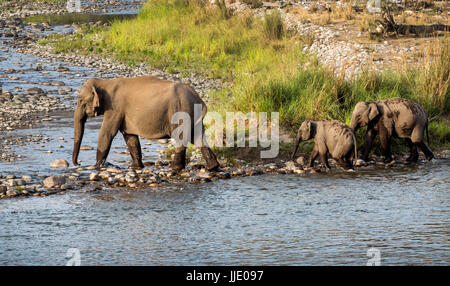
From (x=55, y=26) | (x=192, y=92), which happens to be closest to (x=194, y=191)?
(x=192, y=92)

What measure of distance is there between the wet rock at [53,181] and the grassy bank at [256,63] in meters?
3.77

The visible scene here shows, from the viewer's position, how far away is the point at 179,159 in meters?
11.1

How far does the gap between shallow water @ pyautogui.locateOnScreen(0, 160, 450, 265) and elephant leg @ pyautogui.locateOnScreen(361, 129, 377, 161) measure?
0.65 metres

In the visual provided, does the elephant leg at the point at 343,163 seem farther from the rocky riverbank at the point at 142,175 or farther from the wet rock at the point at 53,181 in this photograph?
the wet rock at the point at 53,181

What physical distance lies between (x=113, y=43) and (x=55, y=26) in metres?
7.88

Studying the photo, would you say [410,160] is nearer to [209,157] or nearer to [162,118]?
[209,157]

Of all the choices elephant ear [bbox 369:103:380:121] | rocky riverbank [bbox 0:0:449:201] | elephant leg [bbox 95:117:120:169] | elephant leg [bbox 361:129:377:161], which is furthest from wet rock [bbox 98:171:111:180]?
elephant ear [bbox 369:103:380:121]

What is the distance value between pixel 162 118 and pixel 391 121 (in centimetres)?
337

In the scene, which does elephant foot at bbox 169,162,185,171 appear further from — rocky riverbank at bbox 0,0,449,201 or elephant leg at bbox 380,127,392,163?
elephant leg at bbox 380,127,392,163

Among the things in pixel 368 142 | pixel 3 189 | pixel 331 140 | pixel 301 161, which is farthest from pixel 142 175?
pixel 368 142

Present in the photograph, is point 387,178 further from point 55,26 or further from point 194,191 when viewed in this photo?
point 55,26

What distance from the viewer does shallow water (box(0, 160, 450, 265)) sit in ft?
25.2

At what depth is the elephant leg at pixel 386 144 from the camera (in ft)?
37.8

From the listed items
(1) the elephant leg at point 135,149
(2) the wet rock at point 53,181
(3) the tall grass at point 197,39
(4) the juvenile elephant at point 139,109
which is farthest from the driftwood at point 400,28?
(2) the wet rock at point 53,181
